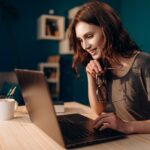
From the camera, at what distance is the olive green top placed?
3.84ft

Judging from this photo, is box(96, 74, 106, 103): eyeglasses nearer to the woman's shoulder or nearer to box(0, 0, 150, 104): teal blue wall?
the woman's shoulder

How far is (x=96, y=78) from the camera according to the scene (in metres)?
1.35

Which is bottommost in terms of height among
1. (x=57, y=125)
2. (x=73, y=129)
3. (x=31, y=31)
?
(x=73, y=129)

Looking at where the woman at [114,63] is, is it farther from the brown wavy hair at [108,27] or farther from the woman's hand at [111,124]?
the woman's hand at [111,124]

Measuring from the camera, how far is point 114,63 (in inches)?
50.9

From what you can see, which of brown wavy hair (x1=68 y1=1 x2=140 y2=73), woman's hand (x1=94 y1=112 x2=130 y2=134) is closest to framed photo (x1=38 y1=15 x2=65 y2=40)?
brown wavy hair (x1=68 y1=1 x2=140 y2=73)

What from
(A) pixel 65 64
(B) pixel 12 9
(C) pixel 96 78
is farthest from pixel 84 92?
(C) pixel 96 78

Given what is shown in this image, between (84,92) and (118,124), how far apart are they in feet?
10.0

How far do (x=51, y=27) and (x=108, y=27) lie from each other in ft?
7.82

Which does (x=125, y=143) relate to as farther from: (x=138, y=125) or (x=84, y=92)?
(x=84, y=92)

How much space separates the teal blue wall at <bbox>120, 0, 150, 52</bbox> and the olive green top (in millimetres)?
2454

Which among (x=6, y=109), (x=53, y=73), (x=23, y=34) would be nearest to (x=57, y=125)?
(x=6, y=109)

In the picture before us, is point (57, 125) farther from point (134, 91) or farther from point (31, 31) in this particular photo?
point (31, 31)

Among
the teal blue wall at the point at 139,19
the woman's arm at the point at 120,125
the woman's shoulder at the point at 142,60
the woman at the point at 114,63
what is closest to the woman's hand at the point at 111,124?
the woman's arm at the point at 120,125
